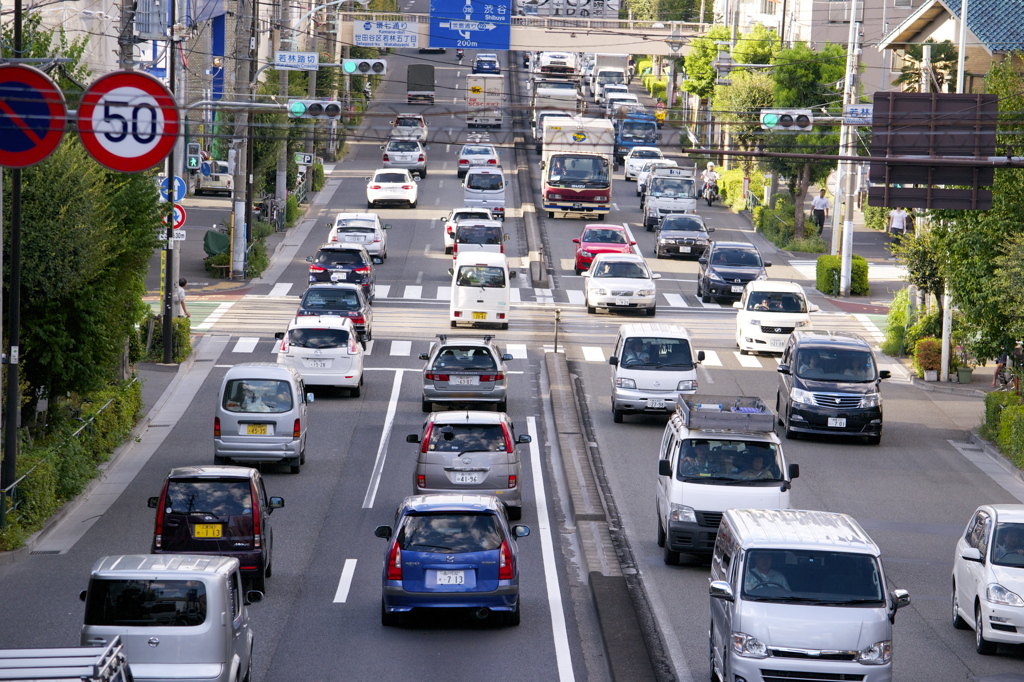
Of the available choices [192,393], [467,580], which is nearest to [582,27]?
[192,393]

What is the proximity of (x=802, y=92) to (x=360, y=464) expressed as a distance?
3953cm

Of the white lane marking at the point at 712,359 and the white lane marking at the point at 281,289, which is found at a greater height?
the white lane marking at the point at 281,289

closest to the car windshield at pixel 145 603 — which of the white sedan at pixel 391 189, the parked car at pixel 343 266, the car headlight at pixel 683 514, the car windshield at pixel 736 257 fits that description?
the car headlight at pixel 683 514

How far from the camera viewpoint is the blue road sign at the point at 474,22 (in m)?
73.5

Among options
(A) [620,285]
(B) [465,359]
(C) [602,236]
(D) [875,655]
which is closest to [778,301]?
(A) [620,285]

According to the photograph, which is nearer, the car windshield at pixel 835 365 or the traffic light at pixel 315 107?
the traffic light at pixel 315 107

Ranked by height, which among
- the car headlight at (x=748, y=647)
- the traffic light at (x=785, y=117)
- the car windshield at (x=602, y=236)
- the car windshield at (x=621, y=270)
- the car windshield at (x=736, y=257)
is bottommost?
the car headlight at (x=748, y=647)

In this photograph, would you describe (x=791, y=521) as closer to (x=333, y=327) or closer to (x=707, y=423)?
(x=707, y=423)

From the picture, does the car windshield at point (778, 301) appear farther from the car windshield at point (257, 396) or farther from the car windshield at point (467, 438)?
the car windshield at point (467, 438)

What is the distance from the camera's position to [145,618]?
12.7 meters

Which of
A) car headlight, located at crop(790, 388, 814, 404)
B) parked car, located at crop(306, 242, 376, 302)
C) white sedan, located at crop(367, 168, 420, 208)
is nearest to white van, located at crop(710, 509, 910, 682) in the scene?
car headlight, located at crop(790, 388, 814, 404)

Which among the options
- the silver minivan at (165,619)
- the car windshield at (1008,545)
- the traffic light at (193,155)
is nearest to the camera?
the silver minivan at (165,619)

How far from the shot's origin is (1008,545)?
16.4 meters

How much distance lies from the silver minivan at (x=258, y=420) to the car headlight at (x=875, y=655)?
1315cm
